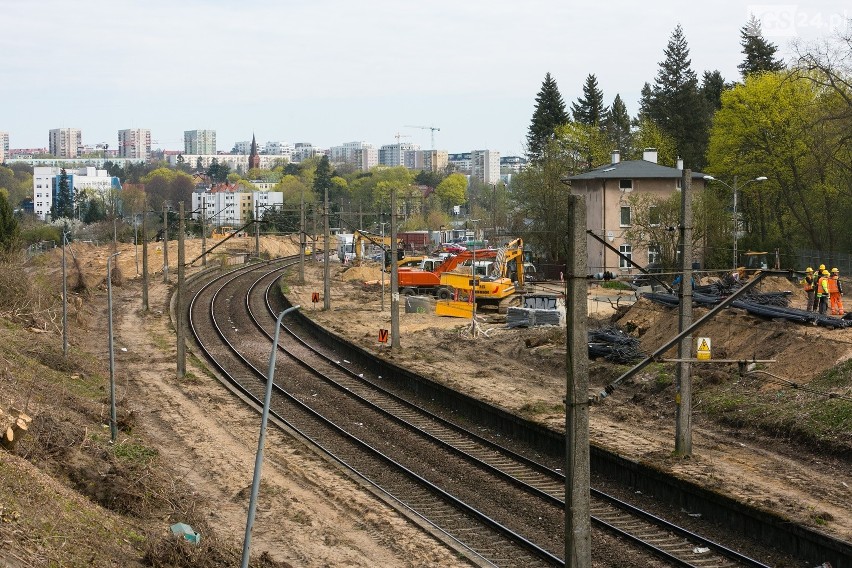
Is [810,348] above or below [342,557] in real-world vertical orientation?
above

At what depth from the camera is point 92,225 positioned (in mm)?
136750

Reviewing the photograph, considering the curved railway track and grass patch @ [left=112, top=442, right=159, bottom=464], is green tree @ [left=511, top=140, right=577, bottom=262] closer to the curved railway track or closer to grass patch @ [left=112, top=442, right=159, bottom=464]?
the curved railway track

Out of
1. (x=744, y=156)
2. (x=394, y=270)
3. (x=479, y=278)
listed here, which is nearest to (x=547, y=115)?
(x=744, y=156)

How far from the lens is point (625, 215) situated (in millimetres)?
69500

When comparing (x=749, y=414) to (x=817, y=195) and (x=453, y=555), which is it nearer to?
(x=453, y=555)

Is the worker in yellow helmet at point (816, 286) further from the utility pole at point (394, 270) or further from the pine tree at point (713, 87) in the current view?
the pine tree at point (713, 87)

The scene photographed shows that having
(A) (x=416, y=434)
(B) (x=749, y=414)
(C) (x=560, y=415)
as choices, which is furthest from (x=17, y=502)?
(B) (x=749, y=414)

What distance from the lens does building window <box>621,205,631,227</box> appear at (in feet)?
227

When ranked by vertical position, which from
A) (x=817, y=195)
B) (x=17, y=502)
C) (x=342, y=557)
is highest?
(x=817, y=195)

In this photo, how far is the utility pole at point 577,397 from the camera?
13242mm

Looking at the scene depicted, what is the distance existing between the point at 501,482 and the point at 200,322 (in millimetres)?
32278

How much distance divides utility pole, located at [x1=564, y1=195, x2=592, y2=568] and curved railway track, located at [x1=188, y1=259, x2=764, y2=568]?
4.22 m

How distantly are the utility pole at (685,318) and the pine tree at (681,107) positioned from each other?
7175 cm

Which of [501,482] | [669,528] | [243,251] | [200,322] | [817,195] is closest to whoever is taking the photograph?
[669,528]
